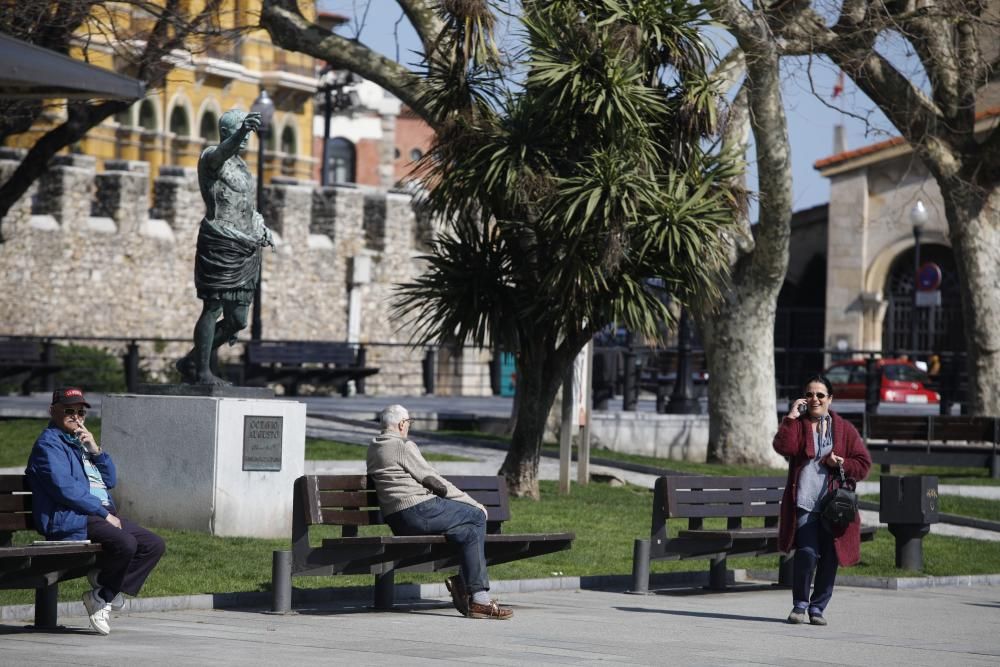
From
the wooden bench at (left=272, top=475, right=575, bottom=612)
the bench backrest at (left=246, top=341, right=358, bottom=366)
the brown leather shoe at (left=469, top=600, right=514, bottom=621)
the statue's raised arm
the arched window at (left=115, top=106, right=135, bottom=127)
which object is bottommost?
the brown leather shoe at (left=469, top=600, right=514, bottom=621)

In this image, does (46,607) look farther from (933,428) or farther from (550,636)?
(933,428)

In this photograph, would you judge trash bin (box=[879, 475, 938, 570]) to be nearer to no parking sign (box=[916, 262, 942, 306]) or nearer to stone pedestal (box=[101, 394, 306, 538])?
stone pedestal (box=[101, 394, 306, 538])

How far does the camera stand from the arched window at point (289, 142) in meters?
58.0

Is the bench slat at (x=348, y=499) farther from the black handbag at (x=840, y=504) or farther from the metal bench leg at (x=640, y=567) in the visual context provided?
the black handbag at (x=840, y=504)

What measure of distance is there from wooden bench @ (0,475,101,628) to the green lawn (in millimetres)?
604

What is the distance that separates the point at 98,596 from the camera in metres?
9.30

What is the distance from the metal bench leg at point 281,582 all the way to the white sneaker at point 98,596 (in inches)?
31.6

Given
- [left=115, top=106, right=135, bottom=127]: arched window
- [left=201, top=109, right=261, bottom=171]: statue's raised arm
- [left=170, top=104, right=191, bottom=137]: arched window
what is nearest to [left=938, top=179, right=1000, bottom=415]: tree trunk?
[left=201, top=109, right=261, bottom=171]: statue's raised arm

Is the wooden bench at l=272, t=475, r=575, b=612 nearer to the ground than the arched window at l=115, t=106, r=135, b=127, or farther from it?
nearer to the ground

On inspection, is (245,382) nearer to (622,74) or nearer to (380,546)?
(622,74)

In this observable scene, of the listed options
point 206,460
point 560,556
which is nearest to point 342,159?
point 206,460

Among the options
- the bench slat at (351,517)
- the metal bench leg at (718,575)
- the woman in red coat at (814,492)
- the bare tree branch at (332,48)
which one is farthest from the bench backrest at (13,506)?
the bare tree branch at (332,48)

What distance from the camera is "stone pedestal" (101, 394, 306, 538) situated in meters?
13.5

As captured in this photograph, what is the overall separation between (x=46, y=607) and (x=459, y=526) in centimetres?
235
